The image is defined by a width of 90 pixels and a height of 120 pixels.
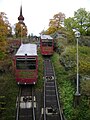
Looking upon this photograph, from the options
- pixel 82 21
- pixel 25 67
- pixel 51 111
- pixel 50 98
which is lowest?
pixel 51 111

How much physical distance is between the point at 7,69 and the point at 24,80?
716 centimetres

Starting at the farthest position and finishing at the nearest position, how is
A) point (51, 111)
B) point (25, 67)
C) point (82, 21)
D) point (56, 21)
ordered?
1. point (56, 21)
2. point (82, 21)
3. point (25, 67)
4. point (51, 111)

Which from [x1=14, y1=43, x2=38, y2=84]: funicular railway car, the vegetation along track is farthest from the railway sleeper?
[x1=14, y1=43, x2=38, y2=84]: funicular railway car

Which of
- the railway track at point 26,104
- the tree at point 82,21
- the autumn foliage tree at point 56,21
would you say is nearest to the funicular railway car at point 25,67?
the railway track at point 26,104

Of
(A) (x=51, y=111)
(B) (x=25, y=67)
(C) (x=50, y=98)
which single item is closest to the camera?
(A) (x=51, y=111)

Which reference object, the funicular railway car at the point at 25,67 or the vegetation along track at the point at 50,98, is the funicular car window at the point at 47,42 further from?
the funicular railway car at the point at 25,67

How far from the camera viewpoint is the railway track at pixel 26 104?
2627cm

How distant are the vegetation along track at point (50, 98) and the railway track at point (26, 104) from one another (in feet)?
3.58

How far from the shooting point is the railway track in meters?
26.3

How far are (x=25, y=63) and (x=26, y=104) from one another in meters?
4.71

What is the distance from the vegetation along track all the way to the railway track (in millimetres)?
1090

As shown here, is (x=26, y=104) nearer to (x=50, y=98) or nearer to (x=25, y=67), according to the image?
(x=50, y=98)

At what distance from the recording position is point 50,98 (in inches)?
1200

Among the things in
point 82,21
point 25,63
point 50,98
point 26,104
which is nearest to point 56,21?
point 82,21
